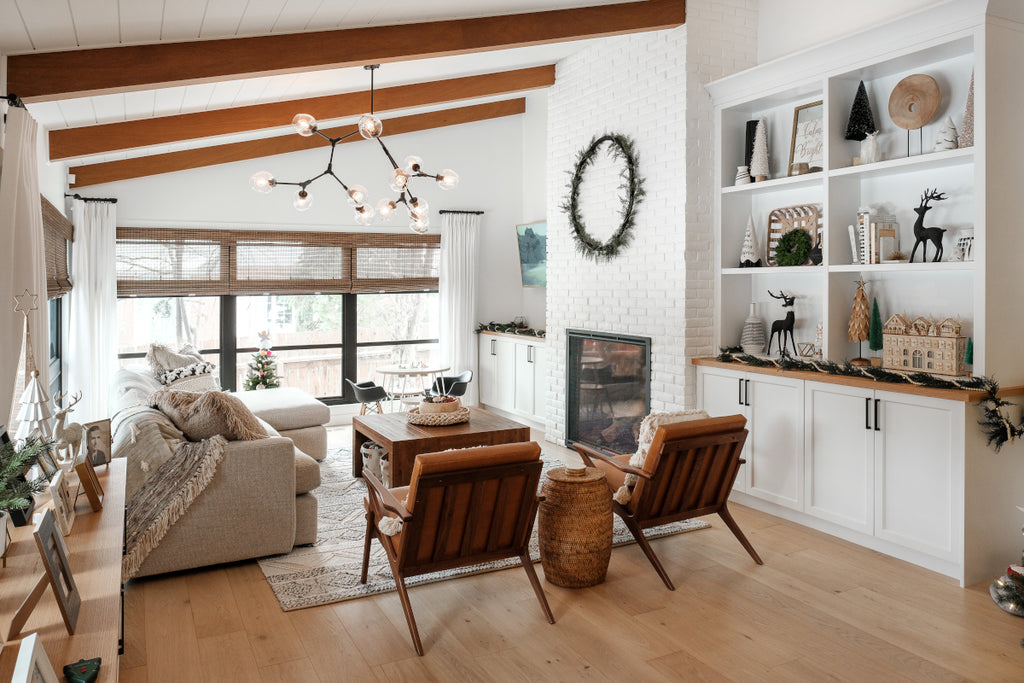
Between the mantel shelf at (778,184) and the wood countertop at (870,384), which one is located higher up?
the mantel shelf at (778,184)

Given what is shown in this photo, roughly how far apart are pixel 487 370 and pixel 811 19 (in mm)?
4945

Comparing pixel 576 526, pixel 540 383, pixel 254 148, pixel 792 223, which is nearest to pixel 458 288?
pixel 540 383

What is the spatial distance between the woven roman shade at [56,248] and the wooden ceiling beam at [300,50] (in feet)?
4.71

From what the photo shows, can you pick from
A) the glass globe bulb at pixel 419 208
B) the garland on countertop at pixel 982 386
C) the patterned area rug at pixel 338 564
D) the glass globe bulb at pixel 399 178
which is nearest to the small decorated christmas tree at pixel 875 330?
the garland on countertop at pixel 982 386

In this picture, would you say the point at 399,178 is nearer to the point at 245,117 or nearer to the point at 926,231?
the point at 245,117

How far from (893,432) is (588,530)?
1.77 m

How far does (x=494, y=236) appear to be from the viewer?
867 cm

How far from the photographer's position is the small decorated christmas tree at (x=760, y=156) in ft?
16.7

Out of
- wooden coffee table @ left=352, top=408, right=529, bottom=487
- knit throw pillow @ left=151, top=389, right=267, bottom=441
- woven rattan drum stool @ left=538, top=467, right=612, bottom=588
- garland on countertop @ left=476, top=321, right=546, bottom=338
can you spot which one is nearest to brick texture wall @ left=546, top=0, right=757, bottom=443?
wooden coffee table @ left=352, top=408, right=529, bottom=487

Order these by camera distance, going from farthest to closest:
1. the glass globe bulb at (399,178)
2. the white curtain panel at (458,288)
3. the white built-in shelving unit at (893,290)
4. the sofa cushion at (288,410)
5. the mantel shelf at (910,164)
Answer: the white curtain panel at (458,288), the sofa cushion at (288,410), the glass globe bulb at (399,178), the mantel shelf at (910,164), the white built-in shelving unit at (893,290)

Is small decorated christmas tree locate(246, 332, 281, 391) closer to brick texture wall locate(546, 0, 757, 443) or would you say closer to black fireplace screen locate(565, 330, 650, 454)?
black fireplace screen locate(565, 330, 650, 454)

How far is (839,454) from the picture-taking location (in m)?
4.28

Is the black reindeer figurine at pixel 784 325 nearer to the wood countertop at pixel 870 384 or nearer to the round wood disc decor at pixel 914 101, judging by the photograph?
the wood countertop at pixel 870 384

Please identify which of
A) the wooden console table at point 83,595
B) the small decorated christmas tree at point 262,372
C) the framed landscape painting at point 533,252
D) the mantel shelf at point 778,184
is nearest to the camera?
the wooden console table at point 83,595
